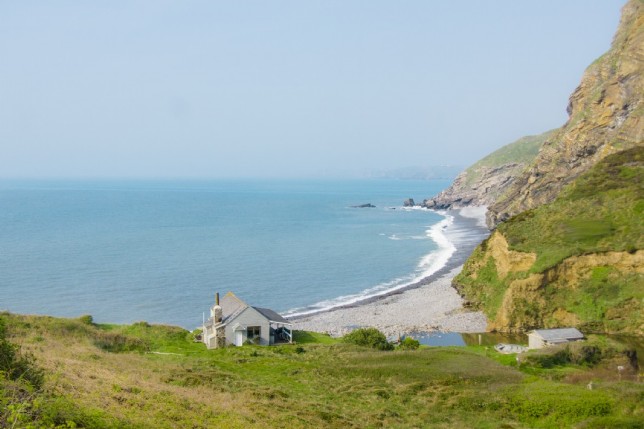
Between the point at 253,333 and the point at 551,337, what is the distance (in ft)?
71.5

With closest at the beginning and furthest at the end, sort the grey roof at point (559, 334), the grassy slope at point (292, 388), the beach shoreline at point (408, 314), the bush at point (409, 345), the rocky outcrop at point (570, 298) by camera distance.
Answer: the grassy slope at point (292, 388) → the bush at point (409, 345) → the grey roof at point (559, 334) → the rocky outcrop at point (570, 298) → the beach shoreline at point (408, 314)

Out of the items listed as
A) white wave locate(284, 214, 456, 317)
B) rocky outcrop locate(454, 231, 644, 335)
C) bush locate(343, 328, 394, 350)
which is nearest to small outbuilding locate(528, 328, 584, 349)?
rocky outcrop locate(454, 231, 644, 335)

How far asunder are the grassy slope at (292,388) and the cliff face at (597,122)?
64.7 meters

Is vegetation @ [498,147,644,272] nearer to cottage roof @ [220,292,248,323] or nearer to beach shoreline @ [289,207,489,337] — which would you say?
beach shoreline @ [289,207,489,337]

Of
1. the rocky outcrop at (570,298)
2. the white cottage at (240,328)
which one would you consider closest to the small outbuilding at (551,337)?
the rocky outcrop at (570,298)

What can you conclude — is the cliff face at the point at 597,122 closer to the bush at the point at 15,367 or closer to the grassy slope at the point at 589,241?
the grassy slope at the point at 589,241

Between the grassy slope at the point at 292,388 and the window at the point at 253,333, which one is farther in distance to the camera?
the window at the point at 253,333

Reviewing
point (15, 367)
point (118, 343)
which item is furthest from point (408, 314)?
point (15, 367)

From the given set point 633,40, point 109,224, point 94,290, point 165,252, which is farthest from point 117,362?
point 109,224

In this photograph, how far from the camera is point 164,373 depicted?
87.4 feet

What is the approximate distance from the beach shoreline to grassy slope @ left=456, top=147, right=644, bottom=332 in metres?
2.44

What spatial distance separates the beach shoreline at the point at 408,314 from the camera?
181 ft

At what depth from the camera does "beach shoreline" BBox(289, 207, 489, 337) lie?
181 ft

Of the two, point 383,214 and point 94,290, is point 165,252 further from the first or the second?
point 383,214
